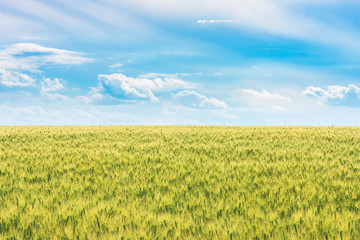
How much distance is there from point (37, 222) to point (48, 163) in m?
4.28

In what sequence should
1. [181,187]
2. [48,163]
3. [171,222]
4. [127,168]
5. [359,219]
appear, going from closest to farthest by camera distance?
1. [171,222]
2. [359,219]
3. [181,187]
4. [127,168]
5. [48,163]

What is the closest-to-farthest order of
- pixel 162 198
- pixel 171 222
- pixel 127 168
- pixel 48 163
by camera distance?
pixel 171 222
pixel 162 198
pixel 127 168
pixel 48 163

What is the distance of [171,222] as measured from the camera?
3711mm

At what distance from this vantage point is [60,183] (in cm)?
593

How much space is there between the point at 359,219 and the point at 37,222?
14.4 feet

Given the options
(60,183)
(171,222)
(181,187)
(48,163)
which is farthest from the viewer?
(48,163)

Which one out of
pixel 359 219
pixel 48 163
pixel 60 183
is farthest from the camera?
pixel 48 163

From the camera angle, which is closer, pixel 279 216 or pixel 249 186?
pixel 279 216

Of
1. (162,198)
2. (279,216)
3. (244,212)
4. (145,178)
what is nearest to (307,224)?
(279,216)

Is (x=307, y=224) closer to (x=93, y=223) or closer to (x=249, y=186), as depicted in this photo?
(x=249, y=186)

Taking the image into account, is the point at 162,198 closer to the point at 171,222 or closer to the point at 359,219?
the point at 171,222

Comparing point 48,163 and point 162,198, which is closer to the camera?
point 162,198

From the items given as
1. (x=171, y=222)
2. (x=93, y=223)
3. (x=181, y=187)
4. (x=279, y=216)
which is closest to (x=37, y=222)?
(x=93, y=223)

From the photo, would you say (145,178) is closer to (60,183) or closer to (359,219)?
(60,183)
